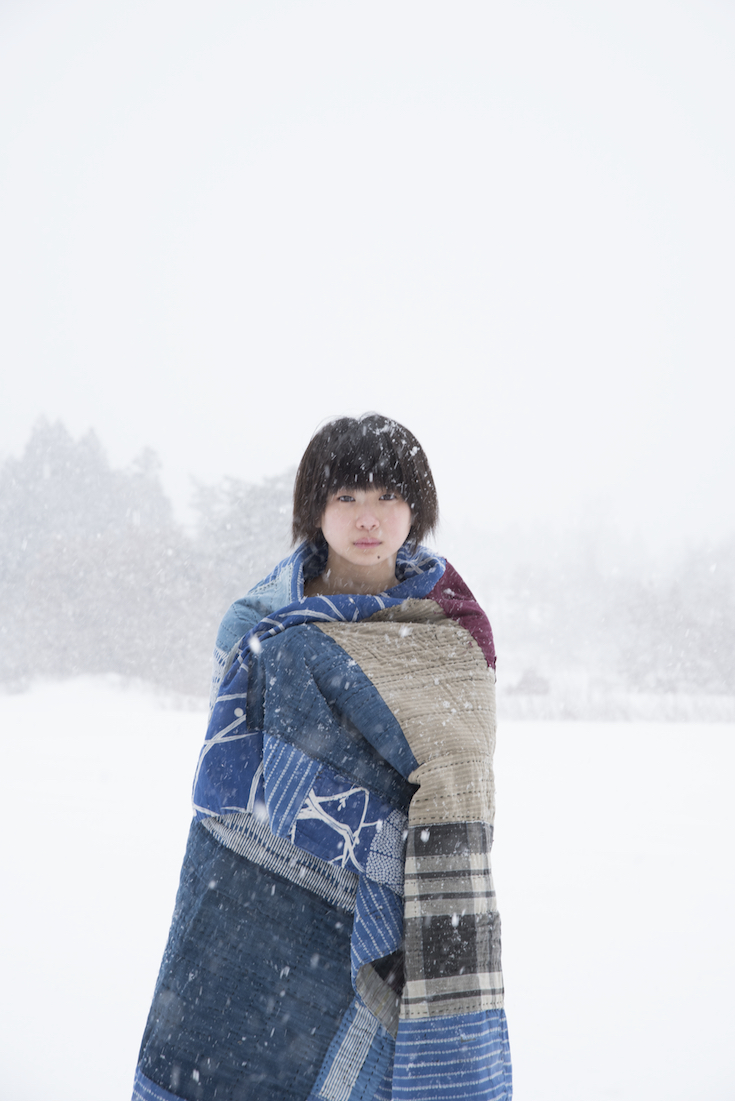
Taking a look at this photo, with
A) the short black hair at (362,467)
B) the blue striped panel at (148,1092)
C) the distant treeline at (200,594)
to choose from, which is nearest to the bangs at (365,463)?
the short black hair at (362,467)

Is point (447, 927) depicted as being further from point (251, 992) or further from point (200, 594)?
point (200, 594)

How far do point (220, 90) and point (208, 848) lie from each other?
103691 millimetres

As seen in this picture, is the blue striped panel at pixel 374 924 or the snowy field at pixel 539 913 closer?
the blue striped panel at pixel 374 924

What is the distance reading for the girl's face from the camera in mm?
770

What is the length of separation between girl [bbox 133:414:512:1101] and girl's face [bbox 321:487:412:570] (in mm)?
51

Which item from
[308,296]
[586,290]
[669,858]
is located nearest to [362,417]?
[669,858]

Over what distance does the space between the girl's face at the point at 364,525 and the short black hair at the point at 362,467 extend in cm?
1

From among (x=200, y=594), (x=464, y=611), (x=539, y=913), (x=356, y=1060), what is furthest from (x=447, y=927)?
(x=200, y=594)

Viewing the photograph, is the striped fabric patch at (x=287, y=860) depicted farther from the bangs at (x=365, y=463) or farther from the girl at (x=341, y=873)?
the bangs at (x=365, y=463)

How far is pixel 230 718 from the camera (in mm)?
685

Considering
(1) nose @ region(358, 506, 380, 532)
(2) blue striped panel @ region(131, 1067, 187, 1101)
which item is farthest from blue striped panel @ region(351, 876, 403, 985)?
(1) nose @ region(358, 506, 380, 532)

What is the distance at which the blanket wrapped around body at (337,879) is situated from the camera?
602mm

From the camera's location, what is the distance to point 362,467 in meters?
0.78

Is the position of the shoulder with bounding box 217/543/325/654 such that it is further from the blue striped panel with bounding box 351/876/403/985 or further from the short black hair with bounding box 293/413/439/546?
the blue striped panel with bounding box 351/876/403/985
